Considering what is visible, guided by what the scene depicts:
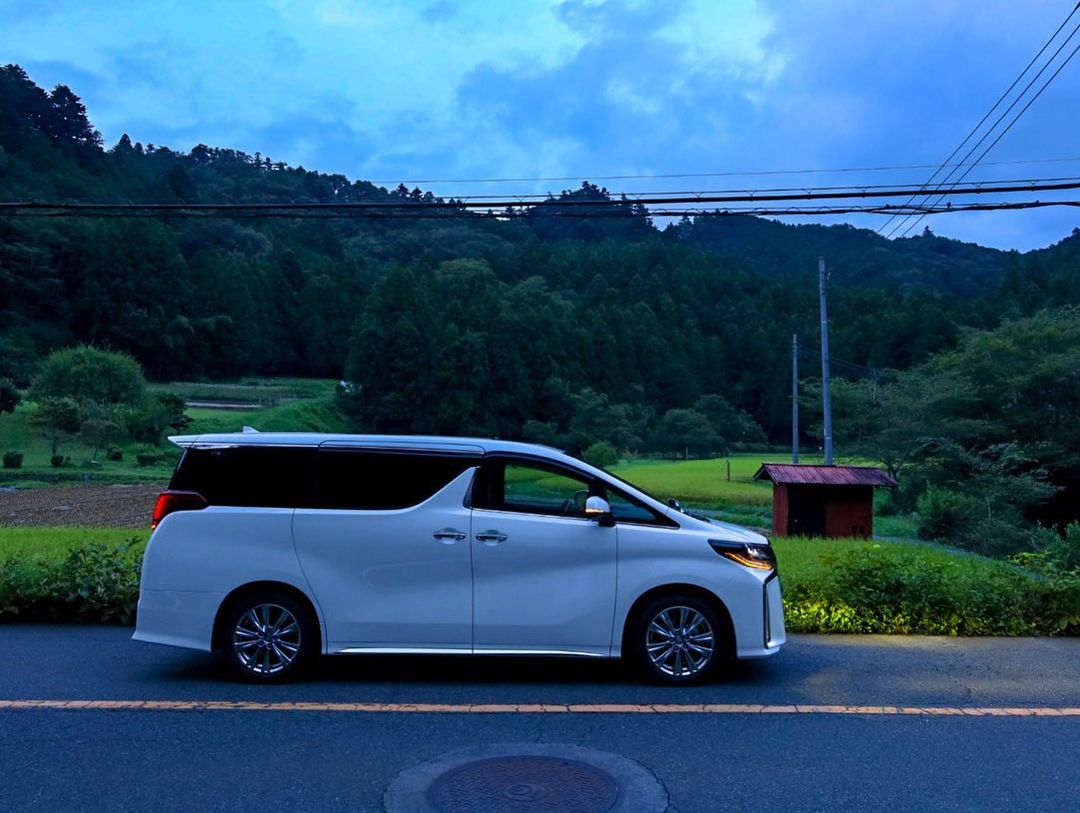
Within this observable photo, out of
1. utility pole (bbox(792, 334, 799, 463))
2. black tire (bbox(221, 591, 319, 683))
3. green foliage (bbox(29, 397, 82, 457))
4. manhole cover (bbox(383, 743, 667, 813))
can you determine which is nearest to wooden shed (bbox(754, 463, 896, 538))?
utility pole (bbox(792, 334, 799, 463))

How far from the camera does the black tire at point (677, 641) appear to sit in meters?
6.82

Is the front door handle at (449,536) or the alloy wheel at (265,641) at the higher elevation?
the front door handle at (449,536)

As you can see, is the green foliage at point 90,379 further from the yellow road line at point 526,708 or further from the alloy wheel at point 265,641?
the yellow road line at point 526,708

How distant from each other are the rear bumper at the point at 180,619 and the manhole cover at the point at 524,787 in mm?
2758

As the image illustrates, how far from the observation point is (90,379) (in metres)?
56.2

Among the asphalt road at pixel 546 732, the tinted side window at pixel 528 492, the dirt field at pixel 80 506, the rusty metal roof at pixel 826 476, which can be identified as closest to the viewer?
the asphalt road at pixel 546 732

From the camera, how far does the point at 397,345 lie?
6494cm

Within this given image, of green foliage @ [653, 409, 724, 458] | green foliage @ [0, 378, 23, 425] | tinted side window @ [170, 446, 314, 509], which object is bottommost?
tinted side window @ [170, 446, 314, 509]

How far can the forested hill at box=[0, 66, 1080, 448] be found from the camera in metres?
66.9

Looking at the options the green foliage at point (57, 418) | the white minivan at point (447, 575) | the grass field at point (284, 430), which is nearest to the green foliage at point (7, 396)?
the green foliage at point (57, 418)

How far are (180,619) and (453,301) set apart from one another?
227ft

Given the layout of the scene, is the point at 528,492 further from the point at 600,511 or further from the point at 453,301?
the point at 453,301

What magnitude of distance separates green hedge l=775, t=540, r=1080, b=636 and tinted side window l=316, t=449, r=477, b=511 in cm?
396

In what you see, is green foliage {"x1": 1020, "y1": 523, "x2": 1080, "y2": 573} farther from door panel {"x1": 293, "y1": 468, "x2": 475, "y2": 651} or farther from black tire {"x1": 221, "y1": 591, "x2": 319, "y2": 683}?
black tire {"x1": 221, "y1": 591, "x2": 319, "y2": 683}
